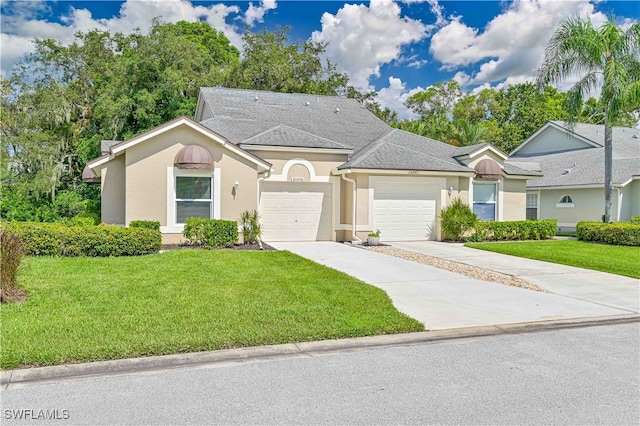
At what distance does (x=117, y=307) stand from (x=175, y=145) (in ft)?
29.0

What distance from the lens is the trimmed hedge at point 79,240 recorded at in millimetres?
11078

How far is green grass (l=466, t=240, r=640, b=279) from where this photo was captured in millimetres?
11914

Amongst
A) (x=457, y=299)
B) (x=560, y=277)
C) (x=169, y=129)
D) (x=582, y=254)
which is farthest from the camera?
(x=169, y=129)

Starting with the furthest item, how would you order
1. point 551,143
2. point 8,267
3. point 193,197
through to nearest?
point 551,143 → point 193,197 → point 8,267

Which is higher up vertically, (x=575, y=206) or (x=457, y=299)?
(x=575, y=206)

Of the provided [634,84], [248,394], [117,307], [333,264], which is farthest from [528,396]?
[634,84]

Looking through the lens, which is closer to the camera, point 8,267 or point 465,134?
point 8,267

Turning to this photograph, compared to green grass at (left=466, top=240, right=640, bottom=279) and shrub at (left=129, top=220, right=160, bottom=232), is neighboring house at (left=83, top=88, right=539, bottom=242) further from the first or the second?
green grass at (left=466, top=240, right=640, bottom=279)

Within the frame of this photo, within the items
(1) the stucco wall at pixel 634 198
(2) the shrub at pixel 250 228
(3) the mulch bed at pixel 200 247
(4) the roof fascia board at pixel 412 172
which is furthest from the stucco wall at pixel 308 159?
(1) the stucco wall at pixel 634 198

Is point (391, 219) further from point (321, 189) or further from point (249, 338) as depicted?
point (249, 338)

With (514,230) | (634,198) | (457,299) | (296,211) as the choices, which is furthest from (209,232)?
(634,198)

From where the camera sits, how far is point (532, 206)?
26.5 meters

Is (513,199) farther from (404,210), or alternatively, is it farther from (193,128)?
(193,128)

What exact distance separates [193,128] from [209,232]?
141 inches
